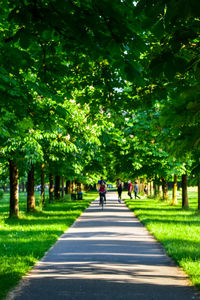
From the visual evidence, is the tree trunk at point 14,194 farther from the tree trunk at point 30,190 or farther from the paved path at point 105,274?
the paved path at point 105,274

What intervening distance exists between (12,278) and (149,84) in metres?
4.74

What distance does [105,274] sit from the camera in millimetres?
7000

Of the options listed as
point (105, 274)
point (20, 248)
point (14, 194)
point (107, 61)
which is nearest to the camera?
point (107, 61)

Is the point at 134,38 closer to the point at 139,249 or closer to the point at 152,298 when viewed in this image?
the point at 152,298

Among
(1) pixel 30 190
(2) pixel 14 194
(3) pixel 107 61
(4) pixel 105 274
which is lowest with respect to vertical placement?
(4) pixel 105 274

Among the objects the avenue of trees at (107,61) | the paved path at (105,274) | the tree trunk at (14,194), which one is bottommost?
the paved path at (105,274)

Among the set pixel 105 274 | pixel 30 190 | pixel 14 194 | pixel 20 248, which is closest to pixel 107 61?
pixel 105 274

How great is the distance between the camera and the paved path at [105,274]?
5805 mm

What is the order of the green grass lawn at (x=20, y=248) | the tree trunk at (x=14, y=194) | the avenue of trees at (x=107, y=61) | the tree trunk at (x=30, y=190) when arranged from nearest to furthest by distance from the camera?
the avenue of trees at (x=107, y=61), the green grass lawn at (x=20, y=248), the tree trunk at (x=14, y=194), the tree trunk at (x=30, y=190)

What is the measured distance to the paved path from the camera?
5805 mm

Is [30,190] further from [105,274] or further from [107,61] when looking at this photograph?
[107,61]

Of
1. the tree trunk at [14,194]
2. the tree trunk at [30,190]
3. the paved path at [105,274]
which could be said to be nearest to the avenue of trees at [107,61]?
the paved path at [105,274]

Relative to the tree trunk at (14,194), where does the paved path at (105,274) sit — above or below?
below

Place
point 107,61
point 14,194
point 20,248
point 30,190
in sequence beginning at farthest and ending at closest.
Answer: point 30,190, point 14,194, point 20,248, point 107,61
